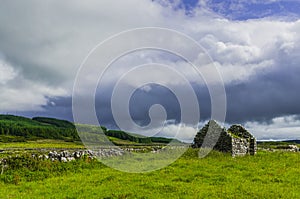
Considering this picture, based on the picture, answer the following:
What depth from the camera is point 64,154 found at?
2672 cm

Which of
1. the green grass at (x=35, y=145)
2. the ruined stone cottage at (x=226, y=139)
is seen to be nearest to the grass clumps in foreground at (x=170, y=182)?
the ruined stone cottage at (x=226, y=139)

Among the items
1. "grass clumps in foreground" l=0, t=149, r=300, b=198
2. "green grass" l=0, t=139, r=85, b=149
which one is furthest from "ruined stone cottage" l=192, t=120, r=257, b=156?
"green grass" l=0, t=139, r=85, b=149

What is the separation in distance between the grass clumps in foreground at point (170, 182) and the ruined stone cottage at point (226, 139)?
6.66 meters

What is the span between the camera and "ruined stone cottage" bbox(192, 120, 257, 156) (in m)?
32.8

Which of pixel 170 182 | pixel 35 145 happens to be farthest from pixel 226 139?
pixel 35 145

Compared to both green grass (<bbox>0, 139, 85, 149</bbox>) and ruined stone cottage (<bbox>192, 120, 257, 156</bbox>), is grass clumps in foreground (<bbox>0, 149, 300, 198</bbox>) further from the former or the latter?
green grass (<bbox>0, 139, 85, 149</bbox>)

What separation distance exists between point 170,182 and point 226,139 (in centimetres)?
1548

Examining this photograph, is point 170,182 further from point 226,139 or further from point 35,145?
point 35,145

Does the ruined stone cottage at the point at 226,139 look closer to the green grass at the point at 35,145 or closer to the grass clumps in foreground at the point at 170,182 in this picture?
the grass clumps in foreground at the point at 170,182

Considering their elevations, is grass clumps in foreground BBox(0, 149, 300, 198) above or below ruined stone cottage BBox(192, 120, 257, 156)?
below

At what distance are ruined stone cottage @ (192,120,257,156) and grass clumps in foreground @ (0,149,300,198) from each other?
6655 mm

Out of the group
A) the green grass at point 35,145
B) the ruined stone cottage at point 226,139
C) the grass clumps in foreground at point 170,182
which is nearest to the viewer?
the grass clumps in foreground at point 170,182

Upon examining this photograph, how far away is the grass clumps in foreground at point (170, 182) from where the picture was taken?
1628 cm

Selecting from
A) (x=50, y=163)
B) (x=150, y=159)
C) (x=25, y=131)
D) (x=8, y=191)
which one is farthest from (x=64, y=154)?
(x=25, y=131)
